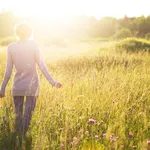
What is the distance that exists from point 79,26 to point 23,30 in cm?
5141

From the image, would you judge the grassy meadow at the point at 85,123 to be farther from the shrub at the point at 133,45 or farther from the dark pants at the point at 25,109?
the shrub at the point at 133,45

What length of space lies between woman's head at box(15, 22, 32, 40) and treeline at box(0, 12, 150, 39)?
138ft

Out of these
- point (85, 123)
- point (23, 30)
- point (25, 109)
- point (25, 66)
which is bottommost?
point (85, 123)

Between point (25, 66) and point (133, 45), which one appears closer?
point (25, 66)

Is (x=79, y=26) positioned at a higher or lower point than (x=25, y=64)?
higher

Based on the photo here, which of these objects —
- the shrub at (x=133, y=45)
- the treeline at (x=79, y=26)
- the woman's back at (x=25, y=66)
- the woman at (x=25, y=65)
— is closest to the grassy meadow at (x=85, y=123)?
the woman at (x=25, y=65)

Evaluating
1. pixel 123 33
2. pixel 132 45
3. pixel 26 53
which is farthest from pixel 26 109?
pixel 123 33

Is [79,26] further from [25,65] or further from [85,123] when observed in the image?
[25,65]


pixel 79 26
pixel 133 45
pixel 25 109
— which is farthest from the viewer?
pixel 79 26

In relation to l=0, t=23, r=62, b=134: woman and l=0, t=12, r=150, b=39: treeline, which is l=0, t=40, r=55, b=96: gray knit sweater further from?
l=0, t=12, r=150, b=39: treeline

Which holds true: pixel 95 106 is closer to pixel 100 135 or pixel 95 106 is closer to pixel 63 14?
pixel 100 135

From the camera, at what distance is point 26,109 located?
417 centimetres

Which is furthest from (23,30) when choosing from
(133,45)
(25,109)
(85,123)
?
(133,45)

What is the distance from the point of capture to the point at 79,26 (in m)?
54.9
